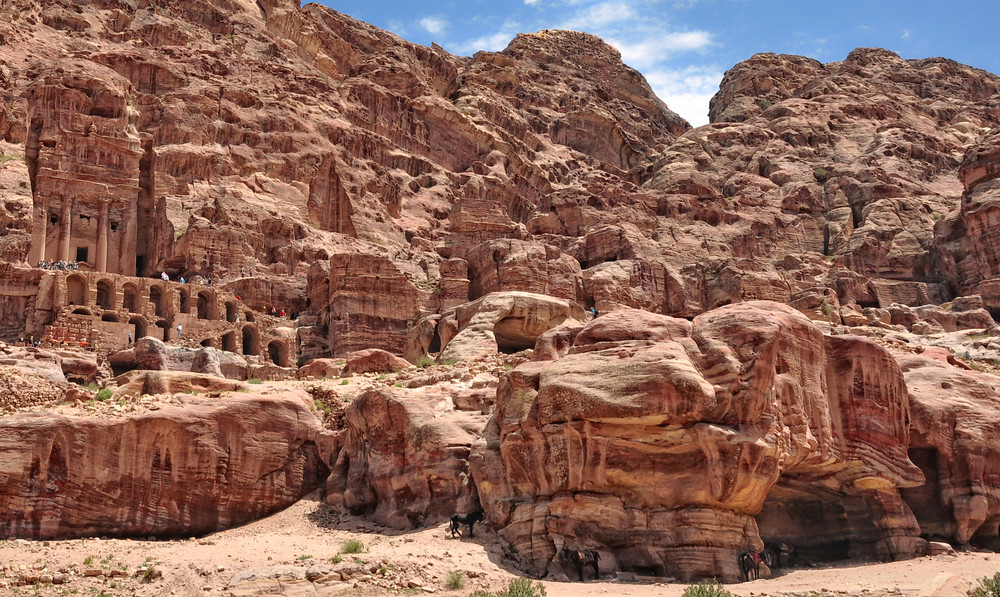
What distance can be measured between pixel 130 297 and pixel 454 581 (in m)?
38.2

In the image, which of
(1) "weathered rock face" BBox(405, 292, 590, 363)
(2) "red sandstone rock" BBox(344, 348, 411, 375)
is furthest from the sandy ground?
(1) "weathered rock face" BBox(405, 292, 590, 363)

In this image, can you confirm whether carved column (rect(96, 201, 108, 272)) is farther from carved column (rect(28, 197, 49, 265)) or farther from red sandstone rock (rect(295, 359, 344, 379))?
red sandstone rock (rect(295, 359, 344, 379))

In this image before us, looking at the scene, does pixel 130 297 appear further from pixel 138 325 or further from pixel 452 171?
pixel 452 171

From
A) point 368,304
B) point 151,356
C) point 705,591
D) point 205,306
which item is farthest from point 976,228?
point 705,591

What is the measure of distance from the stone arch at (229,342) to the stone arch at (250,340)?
1.29 metres

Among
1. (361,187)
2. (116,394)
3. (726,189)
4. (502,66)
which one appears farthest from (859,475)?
(502,66)

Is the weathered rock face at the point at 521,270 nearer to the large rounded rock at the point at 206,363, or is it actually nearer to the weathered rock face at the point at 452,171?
the weathered rock face at the point at 452,171

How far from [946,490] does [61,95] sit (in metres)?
63.2

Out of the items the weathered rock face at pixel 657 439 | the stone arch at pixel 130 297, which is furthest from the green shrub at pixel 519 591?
the stone arch at pixel 130 297

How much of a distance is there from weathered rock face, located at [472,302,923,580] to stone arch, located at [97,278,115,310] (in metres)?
33.0

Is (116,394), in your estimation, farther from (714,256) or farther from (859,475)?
(714,256)

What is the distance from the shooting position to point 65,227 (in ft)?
234

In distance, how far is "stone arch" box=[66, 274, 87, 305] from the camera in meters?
54.7

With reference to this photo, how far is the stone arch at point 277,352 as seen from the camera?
185 ft
